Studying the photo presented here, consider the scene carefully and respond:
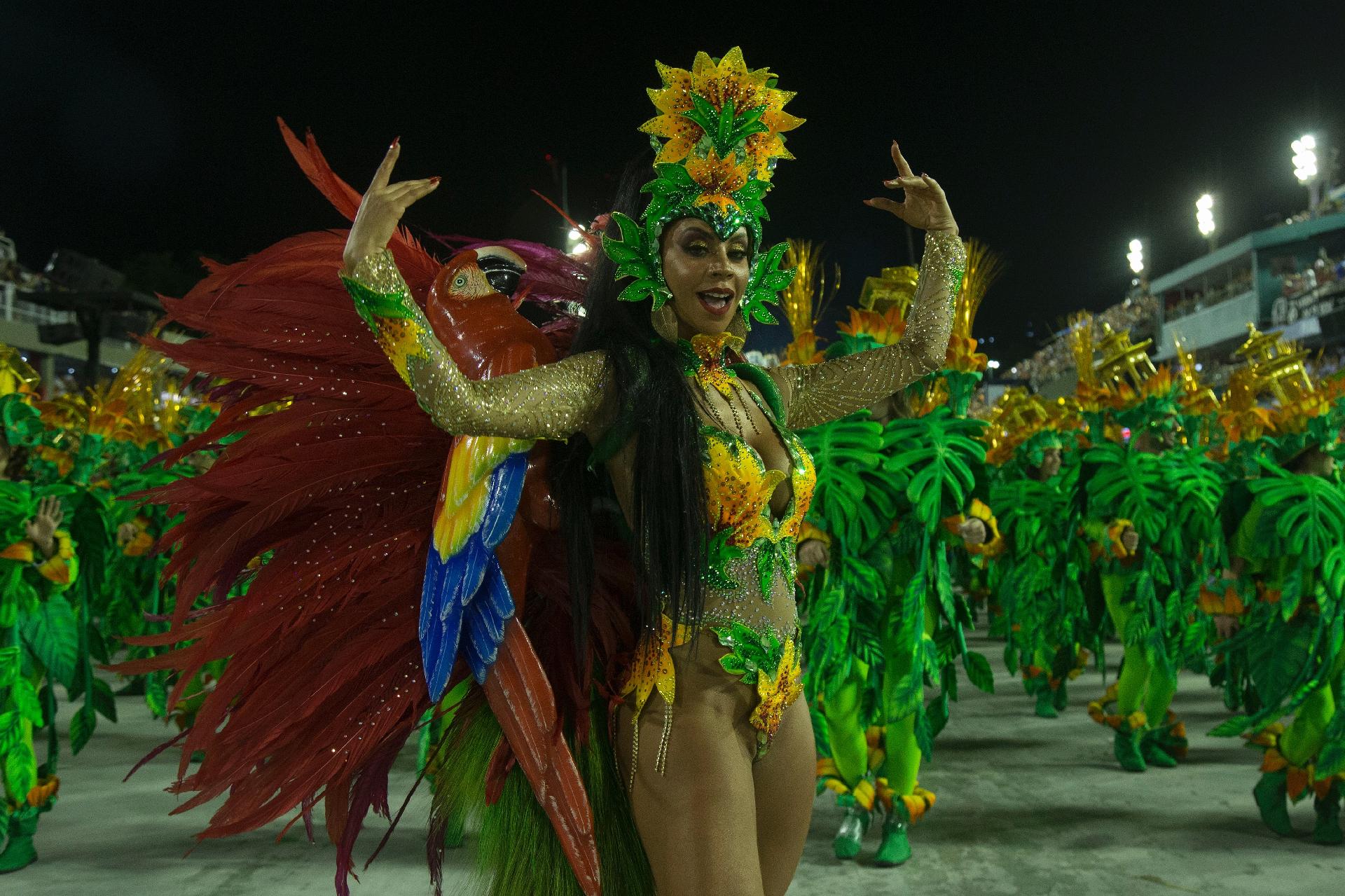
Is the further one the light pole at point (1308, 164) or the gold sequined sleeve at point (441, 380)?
the light pole at point (1308, 164)

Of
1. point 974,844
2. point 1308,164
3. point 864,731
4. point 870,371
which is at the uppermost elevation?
point 1308,164

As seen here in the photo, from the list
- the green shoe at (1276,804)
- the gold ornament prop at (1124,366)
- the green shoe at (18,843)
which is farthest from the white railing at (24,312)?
the green shoe at (1276,804)

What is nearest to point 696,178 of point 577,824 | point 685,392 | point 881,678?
point 685,392

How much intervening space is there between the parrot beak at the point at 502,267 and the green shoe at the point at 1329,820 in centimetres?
374

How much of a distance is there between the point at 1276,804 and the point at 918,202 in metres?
3.27

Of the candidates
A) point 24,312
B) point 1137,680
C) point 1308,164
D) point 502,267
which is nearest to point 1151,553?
point 1137,680

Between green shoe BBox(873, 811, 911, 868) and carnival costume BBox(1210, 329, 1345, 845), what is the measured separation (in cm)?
133

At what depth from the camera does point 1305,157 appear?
91.1 ft

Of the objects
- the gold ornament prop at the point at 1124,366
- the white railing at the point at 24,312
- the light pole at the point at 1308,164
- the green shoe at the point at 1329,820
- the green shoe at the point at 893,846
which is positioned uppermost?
the light pole at the point at 1308,164

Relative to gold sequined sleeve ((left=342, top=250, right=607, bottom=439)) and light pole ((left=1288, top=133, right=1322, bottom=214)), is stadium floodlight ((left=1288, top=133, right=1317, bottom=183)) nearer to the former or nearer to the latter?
light pole ((left=1288, top=133, right=1322, bottom=214))

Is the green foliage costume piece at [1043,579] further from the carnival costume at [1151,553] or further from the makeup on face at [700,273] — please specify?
the makeup on face at [700,273]

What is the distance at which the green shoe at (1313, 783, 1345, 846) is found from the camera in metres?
3.95

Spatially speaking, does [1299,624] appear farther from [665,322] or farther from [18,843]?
[18,843]

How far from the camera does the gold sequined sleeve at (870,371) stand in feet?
6.86
